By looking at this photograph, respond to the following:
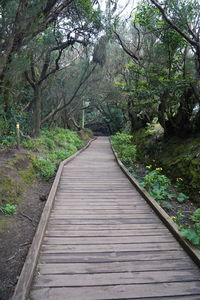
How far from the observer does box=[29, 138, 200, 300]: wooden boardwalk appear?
2.31 metres

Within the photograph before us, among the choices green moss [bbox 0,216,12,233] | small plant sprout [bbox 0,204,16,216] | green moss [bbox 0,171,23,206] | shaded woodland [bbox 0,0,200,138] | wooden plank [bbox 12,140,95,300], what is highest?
shaded woodland [bbox 0,0,200,138]

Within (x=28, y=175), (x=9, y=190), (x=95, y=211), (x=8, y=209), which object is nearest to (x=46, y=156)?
(x=28, y=175)

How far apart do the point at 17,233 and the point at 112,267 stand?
169cm

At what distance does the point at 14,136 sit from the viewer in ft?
30.0

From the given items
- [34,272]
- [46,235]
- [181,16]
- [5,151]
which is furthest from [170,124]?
[34,272]

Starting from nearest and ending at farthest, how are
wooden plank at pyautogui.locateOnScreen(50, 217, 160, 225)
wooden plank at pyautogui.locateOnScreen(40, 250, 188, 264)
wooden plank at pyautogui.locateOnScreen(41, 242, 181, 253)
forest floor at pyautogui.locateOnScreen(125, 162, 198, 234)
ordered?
wooden plank at pyautogui.locateOnScreen(40, 250, 188, 264)
wooden plank at pyautogui.locateOnScreen(41, 242, 181, 253)
wooden plank at pyautogui.locateOnScreen(50, 217, 160, 225)
forest floor at pyautogui.locateOnScreen(125, 162, 198, 234)

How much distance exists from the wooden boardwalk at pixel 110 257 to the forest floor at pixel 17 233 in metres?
0.29

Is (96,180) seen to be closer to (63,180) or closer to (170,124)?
(63,180)

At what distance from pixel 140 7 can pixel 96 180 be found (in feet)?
20.8

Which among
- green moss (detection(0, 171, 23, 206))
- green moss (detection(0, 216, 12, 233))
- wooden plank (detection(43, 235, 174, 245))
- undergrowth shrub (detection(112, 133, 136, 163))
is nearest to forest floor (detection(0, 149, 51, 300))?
green moss (detection(0, 216, 12, 233))

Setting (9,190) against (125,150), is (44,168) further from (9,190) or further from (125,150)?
(125,150)

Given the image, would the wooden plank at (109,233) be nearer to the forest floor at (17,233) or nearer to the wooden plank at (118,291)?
the forest floor at (17,233)

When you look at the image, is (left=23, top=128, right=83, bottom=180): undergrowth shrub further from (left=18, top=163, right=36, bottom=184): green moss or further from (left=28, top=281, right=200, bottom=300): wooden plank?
(left=28, top=281, right=200, bottom=300): wooden plank

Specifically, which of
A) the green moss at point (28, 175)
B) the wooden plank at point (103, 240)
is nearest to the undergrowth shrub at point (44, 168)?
the green moss at point (28, 175)
